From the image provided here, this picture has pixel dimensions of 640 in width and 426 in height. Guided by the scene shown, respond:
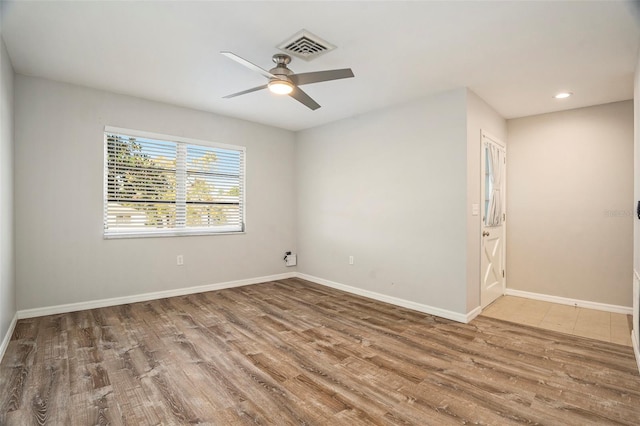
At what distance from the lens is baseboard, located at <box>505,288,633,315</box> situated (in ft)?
13.0

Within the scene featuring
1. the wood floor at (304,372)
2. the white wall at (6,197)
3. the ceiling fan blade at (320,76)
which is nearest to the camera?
Answer: the wood floor at (304,372)

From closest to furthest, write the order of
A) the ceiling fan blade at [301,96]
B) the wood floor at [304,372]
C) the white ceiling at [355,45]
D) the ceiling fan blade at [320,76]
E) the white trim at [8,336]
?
the wood floor at [304,372]
the white ceiling at [355,45]
the ceiling fan blade at [320,76]
the white trim at [8,336]
the ceiling fan blade at [301,96]

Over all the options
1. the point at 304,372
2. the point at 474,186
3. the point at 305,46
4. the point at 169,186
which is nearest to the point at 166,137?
the point at 169,186

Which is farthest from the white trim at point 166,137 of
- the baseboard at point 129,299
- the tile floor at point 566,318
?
the tile floor at point 566,318

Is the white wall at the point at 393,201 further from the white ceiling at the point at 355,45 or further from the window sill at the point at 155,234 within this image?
the window sill at the point at 155,234

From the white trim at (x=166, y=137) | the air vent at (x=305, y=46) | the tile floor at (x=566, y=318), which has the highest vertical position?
the air vent at (x=305, y=46)

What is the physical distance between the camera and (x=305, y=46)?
2738 millimetres

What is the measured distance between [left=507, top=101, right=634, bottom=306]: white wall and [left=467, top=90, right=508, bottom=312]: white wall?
46.0 inches

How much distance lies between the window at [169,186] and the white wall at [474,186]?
3422 mm

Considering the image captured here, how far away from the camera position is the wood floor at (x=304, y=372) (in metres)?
1.99

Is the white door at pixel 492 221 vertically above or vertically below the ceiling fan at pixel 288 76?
below

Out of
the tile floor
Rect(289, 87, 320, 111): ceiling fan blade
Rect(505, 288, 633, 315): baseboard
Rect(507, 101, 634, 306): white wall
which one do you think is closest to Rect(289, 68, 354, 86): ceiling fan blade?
Rect(289, 87, 320, 111): ceiling fan blade

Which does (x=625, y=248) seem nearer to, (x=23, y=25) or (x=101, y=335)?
(x=101, y=335)

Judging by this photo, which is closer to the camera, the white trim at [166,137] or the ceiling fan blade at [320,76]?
the ceiling fan blade at [320,76]
